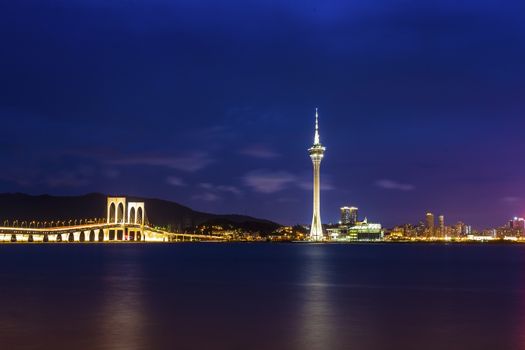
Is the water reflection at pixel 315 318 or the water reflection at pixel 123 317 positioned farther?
the water reflection at pixel 315 318

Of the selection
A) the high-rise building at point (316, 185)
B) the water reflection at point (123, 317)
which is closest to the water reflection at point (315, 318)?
the water reflection at point (123, 317)

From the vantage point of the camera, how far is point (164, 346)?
16922mm

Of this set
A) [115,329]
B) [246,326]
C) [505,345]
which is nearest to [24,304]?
[115,329]

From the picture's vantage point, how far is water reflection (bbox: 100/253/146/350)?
17.4 metres

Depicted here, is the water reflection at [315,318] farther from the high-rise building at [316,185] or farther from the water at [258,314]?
the high-rise building at [316,185]

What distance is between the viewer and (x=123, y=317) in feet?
73.7

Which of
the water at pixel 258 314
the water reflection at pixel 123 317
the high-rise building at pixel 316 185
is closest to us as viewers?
the water reflection at pixel 123 317

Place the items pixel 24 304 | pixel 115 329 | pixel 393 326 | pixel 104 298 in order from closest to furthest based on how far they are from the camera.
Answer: pixel 115 329 < pixel 393 326 < pixel 24 304 < pixel 104 298

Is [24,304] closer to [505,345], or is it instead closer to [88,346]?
[88,346]

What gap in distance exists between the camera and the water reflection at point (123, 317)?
57.1 ft

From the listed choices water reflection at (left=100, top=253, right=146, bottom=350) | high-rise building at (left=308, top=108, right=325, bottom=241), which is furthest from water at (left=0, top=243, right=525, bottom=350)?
high-rise building at (left=308, top=108, right=325, bottom=241)

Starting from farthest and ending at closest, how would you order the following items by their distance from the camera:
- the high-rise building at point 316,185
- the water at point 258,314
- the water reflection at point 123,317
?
1. the high-rise building at point 316,185
2. the water at point 258,314
3. the water reflection at point 123,317

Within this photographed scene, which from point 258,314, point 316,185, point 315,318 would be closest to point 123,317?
point 258,314

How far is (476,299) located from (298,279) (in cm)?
1440
